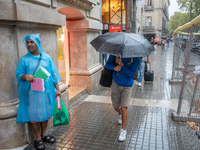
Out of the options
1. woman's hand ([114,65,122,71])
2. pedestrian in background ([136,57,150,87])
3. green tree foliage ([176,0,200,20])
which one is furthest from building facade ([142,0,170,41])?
woman's hand ([114,65,122,71])

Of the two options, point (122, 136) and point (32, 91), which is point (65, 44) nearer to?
point (32, 91)

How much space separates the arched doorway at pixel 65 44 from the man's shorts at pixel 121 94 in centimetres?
304

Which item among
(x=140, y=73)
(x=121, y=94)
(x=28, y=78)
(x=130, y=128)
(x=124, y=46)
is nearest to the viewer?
(x=28, y=78)

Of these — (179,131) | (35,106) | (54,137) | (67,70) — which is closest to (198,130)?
(179,131)

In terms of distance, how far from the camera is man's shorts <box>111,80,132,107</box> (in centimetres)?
386

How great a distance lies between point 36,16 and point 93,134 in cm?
255

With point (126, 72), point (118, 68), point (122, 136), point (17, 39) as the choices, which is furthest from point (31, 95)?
point (122, 136)

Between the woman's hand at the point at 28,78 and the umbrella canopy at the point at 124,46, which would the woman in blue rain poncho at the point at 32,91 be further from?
the umbrella canopy at the point at 124,46

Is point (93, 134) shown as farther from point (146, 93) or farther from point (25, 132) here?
point (146, 93)

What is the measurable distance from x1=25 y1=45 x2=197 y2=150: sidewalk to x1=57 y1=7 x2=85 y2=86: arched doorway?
1190 millimetres

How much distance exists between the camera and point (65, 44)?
22.7 ft

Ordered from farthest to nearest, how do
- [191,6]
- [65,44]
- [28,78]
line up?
[191,6] → [65,44] → [28,78]

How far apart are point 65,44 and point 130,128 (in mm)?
3863

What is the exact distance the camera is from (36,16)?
382cm
